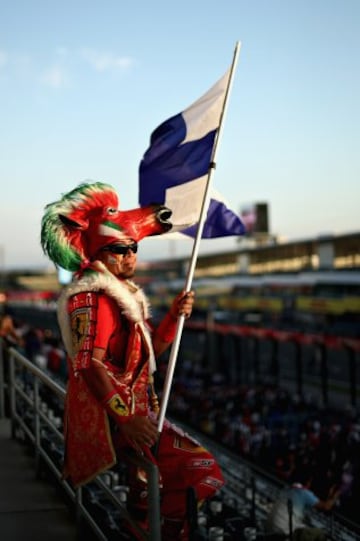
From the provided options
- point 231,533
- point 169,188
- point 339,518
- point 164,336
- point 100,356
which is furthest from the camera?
point 339,518

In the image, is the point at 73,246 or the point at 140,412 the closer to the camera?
the point at 140,412

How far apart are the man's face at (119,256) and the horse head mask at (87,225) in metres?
0.03

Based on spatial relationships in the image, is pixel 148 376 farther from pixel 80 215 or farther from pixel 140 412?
pixel 80 215

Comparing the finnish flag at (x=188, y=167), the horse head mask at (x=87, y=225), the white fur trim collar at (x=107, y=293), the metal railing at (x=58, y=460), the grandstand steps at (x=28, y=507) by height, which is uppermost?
the finnish flag at (x=188, y=167)

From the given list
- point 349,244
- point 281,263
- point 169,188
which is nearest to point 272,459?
point 169,188

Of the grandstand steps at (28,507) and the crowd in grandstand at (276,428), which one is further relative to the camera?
the crowd in grandstand at (276,428)

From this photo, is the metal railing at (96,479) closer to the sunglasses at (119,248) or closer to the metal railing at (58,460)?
the metal railing at (58,460)

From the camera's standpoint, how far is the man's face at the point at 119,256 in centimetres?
315

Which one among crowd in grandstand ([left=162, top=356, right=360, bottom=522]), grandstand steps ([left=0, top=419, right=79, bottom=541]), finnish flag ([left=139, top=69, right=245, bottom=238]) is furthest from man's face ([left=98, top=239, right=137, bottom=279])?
crowd in grandstand ([left=162, top=356, right=360, bottom=522])

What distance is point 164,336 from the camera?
3312 mm

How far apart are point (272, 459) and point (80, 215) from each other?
31.2ft

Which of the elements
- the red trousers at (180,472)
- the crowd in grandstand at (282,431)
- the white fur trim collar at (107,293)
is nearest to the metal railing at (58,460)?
the red trousers at (180,472)

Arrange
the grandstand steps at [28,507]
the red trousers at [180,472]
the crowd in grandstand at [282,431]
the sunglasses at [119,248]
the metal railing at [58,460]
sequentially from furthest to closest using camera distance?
1. the crowd in grandstand at [282,431]
2. the grandstand steps at [28,507]
3. the sunglasses at [119,248]
4. the red trousers at [180,472]
5. the metal railing at [58,460]

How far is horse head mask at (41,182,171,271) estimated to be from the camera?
3.18 m
